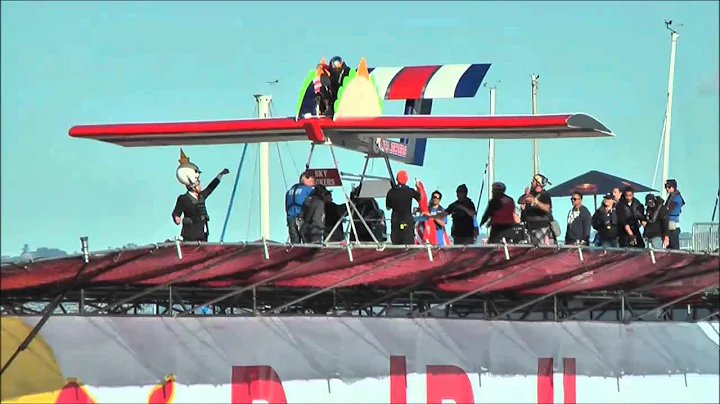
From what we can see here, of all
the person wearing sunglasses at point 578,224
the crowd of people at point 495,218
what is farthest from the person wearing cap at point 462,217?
the person wearing sunglasses at point 578,224

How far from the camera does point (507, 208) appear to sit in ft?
72.0

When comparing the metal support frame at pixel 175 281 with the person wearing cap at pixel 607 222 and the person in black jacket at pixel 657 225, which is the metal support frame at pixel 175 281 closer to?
the person wearing cap at pixel 607 222

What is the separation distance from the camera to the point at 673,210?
78.9 ft

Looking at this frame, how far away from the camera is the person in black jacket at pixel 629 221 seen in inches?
920

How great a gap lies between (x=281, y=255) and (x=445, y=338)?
474 cm

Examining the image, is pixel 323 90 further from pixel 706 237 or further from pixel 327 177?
pixel 706 237

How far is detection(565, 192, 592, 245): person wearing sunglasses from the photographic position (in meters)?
23.4

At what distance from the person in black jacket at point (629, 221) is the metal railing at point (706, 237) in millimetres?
1152

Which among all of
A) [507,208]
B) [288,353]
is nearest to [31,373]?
[288,353]

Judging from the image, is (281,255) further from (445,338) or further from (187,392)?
(445,338)

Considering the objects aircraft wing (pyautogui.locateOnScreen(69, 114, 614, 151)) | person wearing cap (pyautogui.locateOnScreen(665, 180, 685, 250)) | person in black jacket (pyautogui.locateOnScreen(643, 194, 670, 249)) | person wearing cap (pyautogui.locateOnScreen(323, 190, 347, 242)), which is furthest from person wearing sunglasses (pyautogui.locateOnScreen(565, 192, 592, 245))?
person wearing cap (pyautogui.locateOnScreen(323, 190, 347, 242))

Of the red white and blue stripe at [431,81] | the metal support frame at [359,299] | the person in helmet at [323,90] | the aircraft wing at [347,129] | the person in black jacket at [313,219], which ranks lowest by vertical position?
the metal support frame at [359,299]

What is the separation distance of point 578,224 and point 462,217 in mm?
2177

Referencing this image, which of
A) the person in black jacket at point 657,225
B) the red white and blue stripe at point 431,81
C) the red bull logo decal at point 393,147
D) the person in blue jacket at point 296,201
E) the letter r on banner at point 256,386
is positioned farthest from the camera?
the red white and blue stripe at point 431,81
